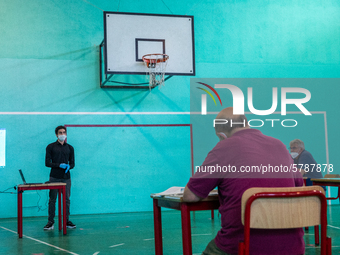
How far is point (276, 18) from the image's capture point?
858 centimetres

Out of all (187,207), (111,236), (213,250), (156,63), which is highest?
(156,63)

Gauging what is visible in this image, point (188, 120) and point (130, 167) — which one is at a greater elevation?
point (188, 120)

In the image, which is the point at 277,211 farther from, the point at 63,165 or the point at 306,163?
the point at 63,165

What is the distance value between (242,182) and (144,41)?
5261mm

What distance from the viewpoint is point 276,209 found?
6.07 ft

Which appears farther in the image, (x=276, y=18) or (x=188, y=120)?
(x=276, y=18)

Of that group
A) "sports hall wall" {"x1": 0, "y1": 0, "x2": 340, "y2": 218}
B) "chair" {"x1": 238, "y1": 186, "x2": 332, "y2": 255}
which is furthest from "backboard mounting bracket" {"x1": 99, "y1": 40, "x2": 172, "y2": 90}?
"chair" {"x1": 238, "y1": 186, "x2": 332, "y2": 255}

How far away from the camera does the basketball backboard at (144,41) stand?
6.68 m

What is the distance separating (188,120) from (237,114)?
574 centimetres

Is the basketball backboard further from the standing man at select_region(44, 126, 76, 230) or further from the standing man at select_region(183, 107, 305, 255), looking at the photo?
the standing man at select_region(183, 107, 305, 255)

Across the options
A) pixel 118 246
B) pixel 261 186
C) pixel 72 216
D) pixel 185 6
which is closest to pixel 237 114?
pixel 261 186

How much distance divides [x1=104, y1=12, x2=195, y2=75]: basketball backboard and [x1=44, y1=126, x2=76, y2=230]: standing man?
1578 mm

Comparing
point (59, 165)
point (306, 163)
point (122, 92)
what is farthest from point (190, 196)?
point (122, 92)

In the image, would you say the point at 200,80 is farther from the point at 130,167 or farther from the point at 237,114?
the point at 237,114
